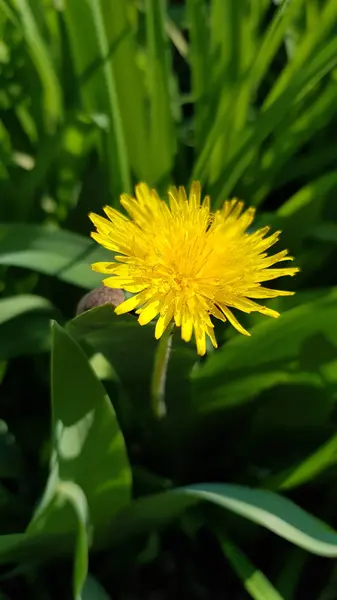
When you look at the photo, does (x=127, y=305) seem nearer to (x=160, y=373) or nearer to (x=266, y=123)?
(x=160, y=373)

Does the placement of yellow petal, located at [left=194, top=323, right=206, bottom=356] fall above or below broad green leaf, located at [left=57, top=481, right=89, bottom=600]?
above

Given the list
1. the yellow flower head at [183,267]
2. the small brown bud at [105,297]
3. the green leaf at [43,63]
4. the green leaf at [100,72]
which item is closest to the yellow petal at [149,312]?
the yellow flower head at [183,267]

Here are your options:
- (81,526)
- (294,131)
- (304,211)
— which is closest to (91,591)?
(81,526)

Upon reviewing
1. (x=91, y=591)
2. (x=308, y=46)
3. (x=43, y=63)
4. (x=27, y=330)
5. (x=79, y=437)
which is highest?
(x=43, y=63)

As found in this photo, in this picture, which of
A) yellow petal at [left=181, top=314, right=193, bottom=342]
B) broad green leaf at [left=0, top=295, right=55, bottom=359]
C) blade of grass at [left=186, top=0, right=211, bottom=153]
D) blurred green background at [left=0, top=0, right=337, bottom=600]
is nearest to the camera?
A: yellow petal at [left=181, top=314, right=193, bottom=342]

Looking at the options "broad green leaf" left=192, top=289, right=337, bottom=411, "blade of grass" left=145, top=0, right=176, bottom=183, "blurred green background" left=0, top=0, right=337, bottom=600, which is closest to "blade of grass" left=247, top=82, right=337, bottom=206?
"blurred green background" left=0, top=0, right=337, bottom=600

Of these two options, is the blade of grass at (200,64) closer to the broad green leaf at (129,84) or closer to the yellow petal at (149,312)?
the broad green leaf at (129,84)

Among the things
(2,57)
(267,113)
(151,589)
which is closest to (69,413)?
(151,589)

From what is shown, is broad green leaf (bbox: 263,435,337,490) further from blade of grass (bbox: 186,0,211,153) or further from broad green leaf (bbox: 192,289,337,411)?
blade of grass (bbox: 186,0,211,153)
